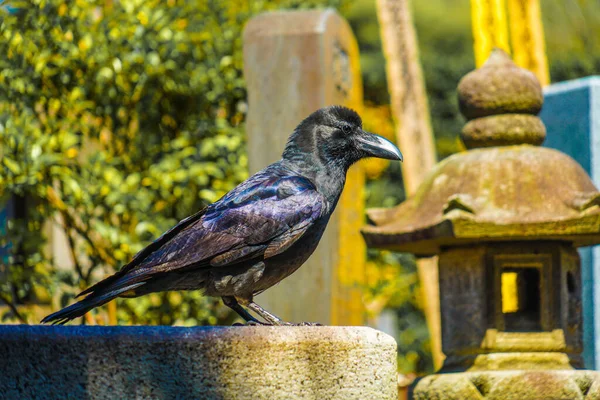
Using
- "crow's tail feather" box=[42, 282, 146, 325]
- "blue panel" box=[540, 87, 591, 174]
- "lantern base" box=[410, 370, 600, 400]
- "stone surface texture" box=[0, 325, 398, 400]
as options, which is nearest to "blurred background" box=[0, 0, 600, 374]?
"blue panel" box=[540, 87, 591, 174]

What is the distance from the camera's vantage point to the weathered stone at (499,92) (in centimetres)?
552

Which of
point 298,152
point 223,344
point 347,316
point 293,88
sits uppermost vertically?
point 293,88

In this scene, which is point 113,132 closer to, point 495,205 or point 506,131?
point 506,131

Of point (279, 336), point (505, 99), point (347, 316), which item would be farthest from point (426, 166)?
point (279, 336)

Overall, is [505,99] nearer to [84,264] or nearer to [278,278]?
[278,278]

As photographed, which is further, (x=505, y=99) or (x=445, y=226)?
(x=505, y=99)

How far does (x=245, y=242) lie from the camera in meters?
3.62

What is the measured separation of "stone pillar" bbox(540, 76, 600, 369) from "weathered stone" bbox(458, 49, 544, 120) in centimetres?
135

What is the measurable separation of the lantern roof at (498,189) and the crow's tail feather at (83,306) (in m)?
2.09

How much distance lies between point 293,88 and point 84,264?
2453 mm

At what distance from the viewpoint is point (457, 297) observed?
547 cm

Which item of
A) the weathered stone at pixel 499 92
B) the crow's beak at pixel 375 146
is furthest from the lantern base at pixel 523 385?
the crow's beak at pixel 375 146

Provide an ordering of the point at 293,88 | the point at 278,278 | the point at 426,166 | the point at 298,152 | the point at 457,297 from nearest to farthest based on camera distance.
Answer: the point at 278,278, the point at 298,152, the point at 457,297, the point at 293,88, the point at 426,166

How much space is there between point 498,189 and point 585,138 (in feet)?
6.23
